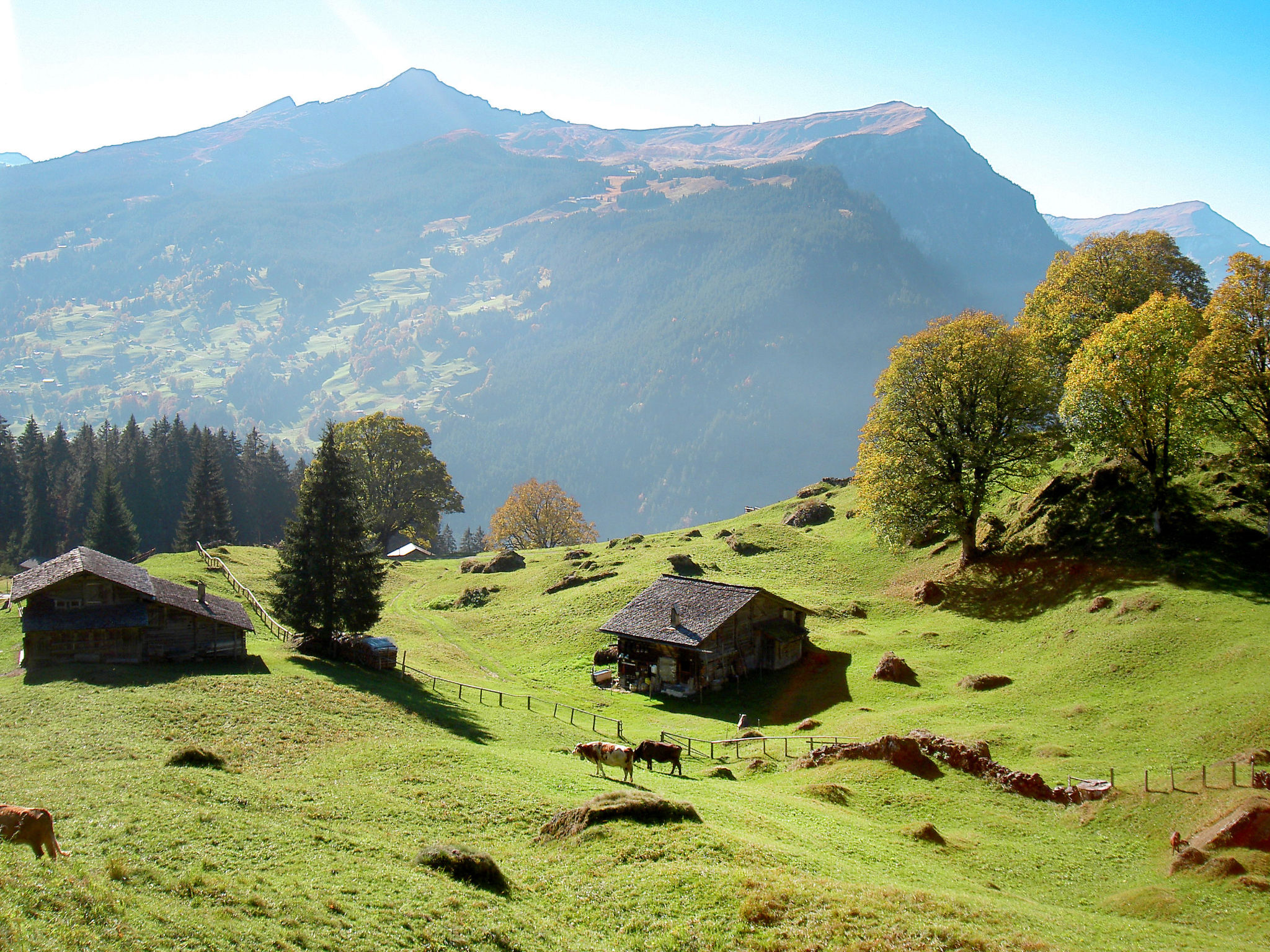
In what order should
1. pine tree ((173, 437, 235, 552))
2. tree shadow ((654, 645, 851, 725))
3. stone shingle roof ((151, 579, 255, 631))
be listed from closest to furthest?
1. stone shingle roof ((151, 579, 255, 631))
2. tree shadow ((654, 645, 851, 725))
3. pine tree ((173, 437, 235, 552))

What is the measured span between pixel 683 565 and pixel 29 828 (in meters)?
55.2

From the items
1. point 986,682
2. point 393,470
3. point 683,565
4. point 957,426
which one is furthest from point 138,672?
point 393,470

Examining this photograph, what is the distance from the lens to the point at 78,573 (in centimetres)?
4059

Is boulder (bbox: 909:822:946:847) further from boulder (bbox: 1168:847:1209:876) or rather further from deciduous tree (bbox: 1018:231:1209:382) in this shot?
deciduous tree (bbox: 1018:231:1209:382)

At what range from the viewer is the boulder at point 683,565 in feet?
215

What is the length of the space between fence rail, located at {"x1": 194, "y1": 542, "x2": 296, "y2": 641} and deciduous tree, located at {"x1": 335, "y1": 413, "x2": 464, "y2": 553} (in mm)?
25454

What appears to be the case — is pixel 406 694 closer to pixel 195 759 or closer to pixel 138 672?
pixel 138 672

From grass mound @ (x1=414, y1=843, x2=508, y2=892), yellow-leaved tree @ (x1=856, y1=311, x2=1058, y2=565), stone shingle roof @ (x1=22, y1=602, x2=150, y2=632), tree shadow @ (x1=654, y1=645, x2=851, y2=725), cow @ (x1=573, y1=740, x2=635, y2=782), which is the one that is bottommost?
tree shadow @ (x1=654, y1=645, x2=851, y2=725)

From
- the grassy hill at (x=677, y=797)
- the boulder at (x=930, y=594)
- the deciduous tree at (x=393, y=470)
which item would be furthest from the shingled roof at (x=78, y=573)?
the deciduous tree at (x=393, y=470)

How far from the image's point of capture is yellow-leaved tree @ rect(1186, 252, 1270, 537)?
4112 centimetres

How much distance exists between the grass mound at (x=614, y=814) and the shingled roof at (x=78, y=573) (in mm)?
33593

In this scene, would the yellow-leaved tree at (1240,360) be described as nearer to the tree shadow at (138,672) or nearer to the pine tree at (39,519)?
the tree shadow at (138,672)

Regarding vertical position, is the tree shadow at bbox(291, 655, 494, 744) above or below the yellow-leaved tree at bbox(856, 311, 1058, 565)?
below

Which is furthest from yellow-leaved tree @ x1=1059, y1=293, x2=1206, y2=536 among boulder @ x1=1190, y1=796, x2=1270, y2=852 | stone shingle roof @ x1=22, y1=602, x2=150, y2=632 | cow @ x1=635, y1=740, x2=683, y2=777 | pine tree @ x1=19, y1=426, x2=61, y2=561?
pine tree @ x1=19, y1=426, x2=61, y2=561
